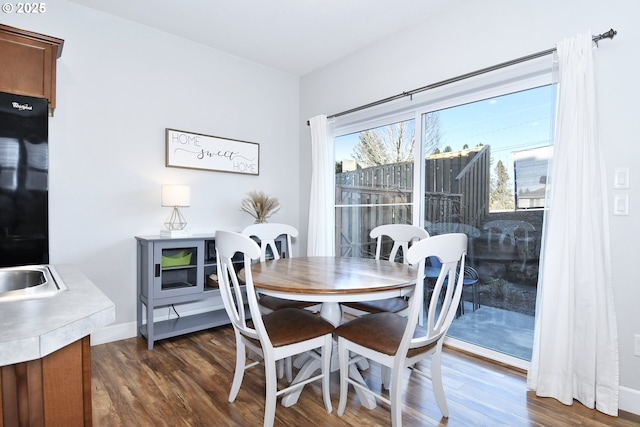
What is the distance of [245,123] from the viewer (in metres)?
3.71

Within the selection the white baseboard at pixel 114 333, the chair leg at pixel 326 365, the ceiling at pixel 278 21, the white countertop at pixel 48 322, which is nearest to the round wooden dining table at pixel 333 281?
the chair leg at pixel 326 365

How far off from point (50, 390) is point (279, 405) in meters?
1.33

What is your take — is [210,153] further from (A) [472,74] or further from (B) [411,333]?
(B) [411,333]

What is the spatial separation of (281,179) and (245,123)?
0.75 metres

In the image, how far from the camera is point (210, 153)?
3.42 metres

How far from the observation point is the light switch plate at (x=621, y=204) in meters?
1.92

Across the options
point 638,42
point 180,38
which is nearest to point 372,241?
point 638,42

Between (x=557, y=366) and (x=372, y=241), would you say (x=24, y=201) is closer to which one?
(x=372, y=241)

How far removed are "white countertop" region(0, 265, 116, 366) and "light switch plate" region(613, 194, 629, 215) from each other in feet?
8.19

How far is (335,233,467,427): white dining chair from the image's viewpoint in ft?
4.99

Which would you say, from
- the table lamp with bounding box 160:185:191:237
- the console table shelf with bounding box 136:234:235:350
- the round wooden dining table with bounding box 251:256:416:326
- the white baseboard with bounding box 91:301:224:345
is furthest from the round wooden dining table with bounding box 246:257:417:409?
the white baseboard with bounding box 91:301:224:345

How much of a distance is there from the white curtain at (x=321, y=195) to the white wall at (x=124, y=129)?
0.72m

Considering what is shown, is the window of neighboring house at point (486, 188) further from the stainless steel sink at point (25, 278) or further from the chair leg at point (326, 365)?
the stainless steel sink at point (25, 278)

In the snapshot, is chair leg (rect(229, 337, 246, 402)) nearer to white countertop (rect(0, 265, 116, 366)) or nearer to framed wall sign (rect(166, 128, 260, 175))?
white countertop (rect(0, 265, 116, 366))
